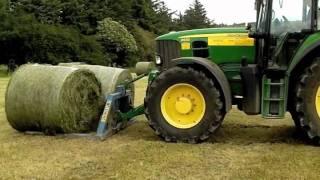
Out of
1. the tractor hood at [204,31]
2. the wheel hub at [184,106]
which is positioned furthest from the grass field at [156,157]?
the tractor hood at [204,31]

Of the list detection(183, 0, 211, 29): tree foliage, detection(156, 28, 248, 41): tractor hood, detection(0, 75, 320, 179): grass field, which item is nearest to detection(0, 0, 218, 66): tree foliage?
detection(183, 0, 211, 29): tree foliage

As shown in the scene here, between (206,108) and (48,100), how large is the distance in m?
2.23

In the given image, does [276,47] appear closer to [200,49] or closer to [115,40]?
[200,49]

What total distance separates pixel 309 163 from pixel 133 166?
190 cm

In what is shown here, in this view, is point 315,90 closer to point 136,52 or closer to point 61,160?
point 61,160

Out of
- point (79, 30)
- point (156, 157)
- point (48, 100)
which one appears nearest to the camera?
point (156, 157)

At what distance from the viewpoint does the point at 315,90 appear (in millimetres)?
7539

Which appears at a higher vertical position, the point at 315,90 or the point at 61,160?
the point at 315,90

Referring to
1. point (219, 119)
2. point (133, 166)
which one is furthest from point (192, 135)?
point (133, 166)

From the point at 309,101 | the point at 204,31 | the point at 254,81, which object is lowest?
the point at 309,101

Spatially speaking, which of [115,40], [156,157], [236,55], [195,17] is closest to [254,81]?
[236,55]

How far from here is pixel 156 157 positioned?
6992 mm

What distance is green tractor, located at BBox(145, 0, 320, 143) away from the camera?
7.61 metres

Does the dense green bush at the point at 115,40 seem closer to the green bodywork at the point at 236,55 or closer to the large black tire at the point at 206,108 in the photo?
the green bodywork at the point at 236,55
